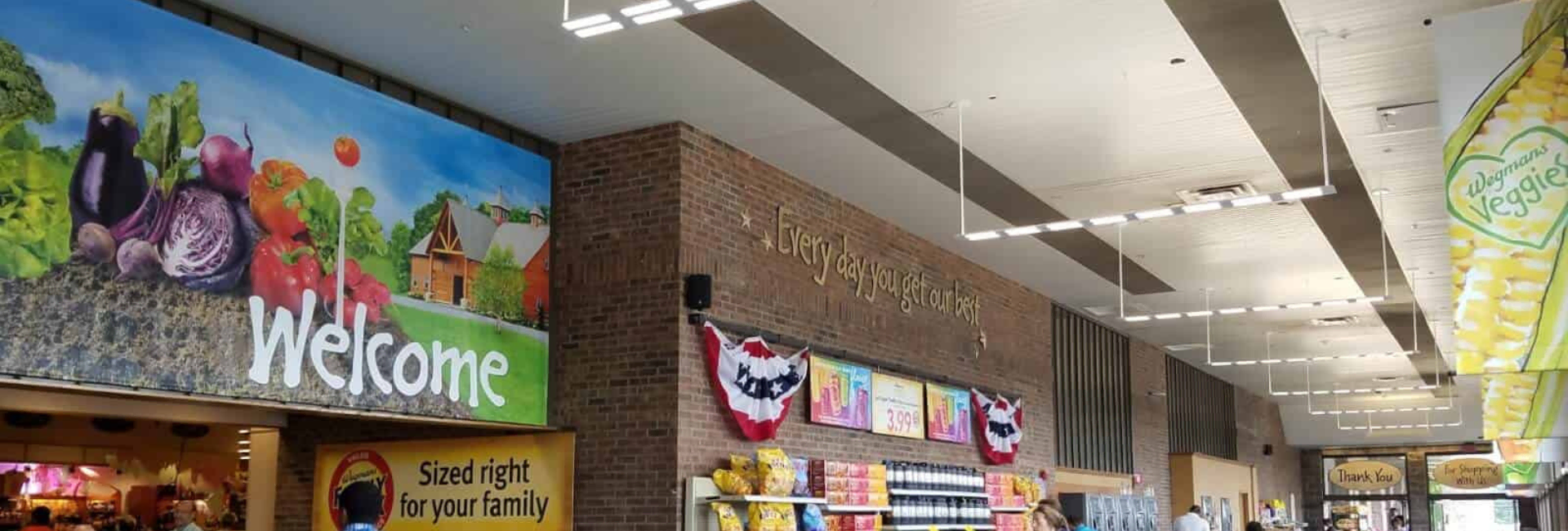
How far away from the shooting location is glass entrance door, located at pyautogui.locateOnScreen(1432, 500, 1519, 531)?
36375mm

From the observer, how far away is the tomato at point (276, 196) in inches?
310

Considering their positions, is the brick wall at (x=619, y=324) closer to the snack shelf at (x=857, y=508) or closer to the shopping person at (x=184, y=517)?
the snack shelf at (x=857, y=508)

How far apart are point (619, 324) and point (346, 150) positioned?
2.37 m

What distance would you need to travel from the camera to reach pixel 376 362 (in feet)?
28.0

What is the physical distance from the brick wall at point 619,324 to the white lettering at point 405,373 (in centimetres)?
131

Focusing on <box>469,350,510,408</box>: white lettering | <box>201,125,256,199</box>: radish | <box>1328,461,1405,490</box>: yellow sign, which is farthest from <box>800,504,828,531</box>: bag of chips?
<box>1328,461,1405,490</box>: yellow sign

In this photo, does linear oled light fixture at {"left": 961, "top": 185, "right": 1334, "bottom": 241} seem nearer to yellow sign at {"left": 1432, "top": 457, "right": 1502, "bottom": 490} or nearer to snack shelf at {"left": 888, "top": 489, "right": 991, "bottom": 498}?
snack shelf at {"left": 888, "top": 489, "right": 991, "bottom": 498}

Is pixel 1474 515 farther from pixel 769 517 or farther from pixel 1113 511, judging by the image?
pixel 769 517

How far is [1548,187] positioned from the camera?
17.5 feet

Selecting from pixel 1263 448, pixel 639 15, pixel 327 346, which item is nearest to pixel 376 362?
pixel 327 346

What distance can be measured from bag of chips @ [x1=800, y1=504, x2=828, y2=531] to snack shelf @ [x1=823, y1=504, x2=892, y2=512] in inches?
16.4

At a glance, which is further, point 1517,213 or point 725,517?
point 725,517

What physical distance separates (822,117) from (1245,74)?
114 inches

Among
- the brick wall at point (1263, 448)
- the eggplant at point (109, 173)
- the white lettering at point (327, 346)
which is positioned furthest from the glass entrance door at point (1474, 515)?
the eggplant at point (109, 173)
